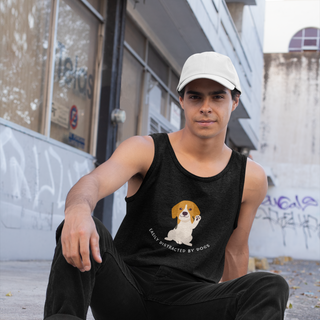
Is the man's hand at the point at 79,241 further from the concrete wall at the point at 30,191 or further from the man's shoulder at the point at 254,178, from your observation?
the concrete wall at the point at 30,191

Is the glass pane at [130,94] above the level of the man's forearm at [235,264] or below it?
above

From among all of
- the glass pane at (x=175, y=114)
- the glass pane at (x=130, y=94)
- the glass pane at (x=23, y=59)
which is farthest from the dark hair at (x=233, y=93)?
the glass pane at (x=175, y=114)

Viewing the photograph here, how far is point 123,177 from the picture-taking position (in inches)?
80.5

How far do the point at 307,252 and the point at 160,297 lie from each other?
1994 centimetres

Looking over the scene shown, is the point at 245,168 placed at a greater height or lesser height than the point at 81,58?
lesser

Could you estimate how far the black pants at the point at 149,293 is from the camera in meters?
1.62

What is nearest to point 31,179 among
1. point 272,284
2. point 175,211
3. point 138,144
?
point 138,144

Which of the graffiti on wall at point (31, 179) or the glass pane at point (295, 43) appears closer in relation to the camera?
the graffiti on wall at point (31, 179)

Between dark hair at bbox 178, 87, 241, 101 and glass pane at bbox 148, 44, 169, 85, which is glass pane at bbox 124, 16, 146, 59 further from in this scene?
dark hair at bbox 178, 87, 241, 101

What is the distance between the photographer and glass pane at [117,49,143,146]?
915 cm

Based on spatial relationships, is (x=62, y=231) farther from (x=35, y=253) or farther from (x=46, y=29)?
(x=46, y=29)

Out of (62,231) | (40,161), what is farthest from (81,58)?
(62,231)

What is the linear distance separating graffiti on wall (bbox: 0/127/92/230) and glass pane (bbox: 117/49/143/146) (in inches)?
96.7

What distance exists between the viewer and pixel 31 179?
589cm
